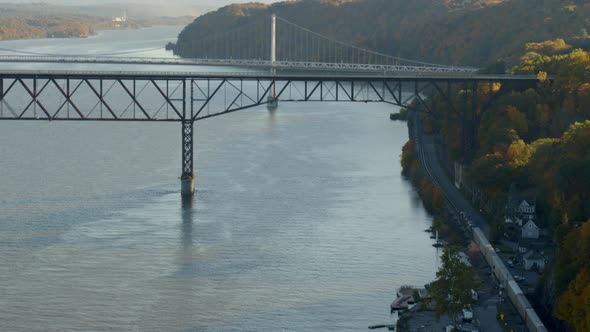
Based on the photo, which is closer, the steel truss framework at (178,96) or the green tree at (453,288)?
the green tree at (453,288)

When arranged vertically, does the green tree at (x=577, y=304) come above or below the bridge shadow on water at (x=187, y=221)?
above

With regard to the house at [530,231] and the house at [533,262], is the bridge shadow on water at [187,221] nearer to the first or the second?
the house at [533,262]

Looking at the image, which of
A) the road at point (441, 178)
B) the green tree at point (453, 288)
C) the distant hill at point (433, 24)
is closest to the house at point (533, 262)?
the green tree at point (453, 288)

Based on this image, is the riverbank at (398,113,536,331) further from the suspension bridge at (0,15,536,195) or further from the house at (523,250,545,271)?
the suspension bridge at (0,15,536,195)

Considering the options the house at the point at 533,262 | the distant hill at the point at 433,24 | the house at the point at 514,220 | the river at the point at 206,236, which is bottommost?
the river at the point at 206,236

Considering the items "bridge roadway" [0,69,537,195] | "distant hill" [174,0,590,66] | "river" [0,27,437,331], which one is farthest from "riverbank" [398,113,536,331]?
"distant hill" [174,0,590,66]

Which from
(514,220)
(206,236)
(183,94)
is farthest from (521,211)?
(183,94)

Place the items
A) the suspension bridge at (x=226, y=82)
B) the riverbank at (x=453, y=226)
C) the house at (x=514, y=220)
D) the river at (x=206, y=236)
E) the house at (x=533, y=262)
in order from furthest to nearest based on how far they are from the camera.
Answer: the suspension bridge at (x=226, y=82) < the house at (x=514, y=220) < the house at (x=533, y=262) < the river at (x=206, y=236) < the riverbank at (x=453, y=226)
